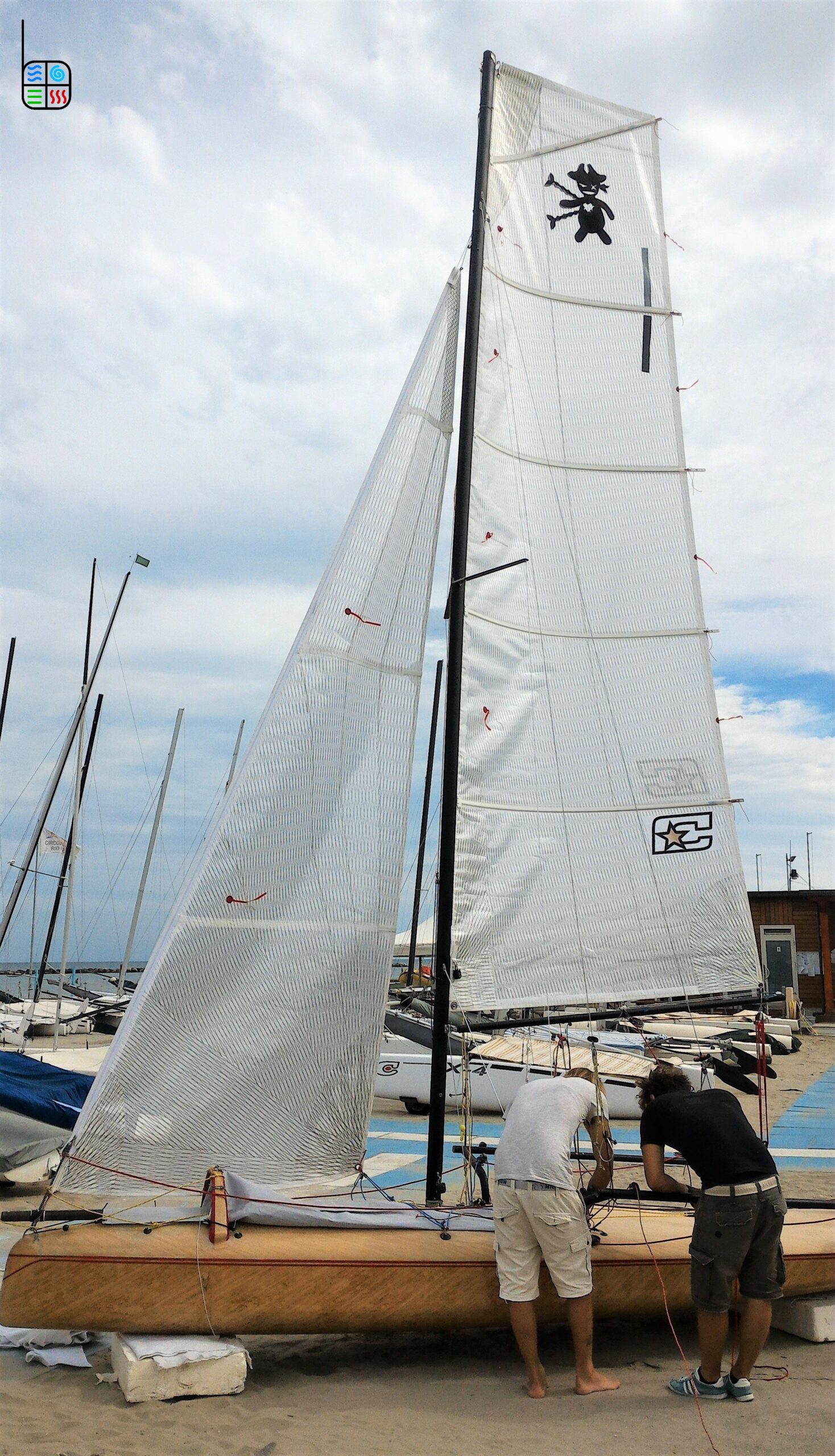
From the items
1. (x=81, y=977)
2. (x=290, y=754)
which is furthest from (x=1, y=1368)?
(x=81, y=977)

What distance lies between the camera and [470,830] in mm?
5566

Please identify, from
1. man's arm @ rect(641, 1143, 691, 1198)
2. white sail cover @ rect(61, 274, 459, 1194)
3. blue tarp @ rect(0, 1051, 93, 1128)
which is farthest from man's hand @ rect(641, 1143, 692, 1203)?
blue tarp @ rect(0, 1051, 93, 1128)

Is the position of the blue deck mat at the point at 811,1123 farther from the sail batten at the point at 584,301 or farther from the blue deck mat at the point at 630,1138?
the sail batten at the point at 584,301

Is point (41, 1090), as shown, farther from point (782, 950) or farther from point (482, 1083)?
point (782, 950)

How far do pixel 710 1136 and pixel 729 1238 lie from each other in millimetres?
388

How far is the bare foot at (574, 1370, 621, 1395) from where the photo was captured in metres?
4.18

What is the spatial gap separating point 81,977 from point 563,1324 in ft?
190

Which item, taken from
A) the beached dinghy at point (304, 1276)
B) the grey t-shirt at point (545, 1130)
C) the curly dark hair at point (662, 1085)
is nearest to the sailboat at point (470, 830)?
the beached dinghy at point (304, 1276)

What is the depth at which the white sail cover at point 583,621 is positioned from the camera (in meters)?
5.63

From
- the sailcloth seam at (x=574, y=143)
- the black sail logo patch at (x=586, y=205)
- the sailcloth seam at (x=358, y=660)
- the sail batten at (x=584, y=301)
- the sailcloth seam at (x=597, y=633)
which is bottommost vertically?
the sailcloth seam at (x=358, y=660)

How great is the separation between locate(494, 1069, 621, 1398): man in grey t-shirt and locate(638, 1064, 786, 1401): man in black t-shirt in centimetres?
34

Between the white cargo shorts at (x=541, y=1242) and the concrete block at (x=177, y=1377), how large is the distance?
112cm

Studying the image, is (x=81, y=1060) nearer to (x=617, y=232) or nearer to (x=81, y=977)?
(x=617, y=232)

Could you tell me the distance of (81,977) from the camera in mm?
58344
